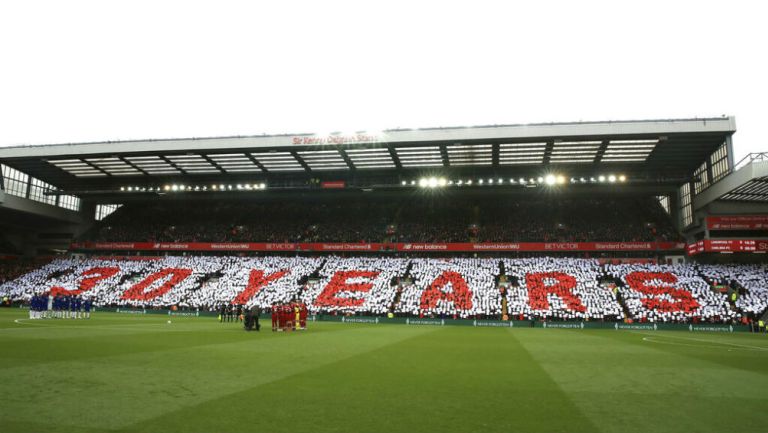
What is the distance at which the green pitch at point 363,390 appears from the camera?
6.96 metres

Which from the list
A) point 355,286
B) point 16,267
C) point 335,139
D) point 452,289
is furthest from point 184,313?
point 16,267

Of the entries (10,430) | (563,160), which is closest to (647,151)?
(563,160)

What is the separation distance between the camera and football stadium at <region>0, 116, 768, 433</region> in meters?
8.47

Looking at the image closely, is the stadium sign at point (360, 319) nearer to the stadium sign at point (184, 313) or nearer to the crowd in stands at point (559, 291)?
the crowd in stands at point (559, 291)

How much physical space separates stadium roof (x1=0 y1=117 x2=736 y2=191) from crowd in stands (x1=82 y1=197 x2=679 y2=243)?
262 inches

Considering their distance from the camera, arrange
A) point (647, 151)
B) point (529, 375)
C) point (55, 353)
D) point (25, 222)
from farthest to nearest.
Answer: point (25, 222), point (647, 151), point (55, 353), point (529, 375)

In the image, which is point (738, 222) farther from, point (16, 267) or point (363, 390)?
point (16, 267)

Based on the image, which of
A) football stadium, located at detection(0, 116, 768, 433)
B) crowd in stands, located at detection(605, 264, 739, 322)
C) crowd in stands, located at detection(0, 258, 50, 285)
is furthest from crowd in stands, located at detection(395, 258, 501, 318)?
crowd in stands, located at detection(0, 258, 50, 285)

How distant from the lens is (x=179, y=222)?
6438 cm

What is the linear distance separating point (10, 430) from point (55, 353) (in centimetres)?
896

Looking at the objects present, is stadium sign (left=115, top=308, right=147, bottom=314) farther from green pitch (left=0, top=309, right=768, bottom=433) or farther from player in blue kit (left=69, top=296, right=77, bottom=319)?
green pitch (left=0, top=309, right=768, bottom=433)

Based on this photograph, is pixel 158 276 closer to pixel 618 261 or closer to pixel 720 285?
pixel 618 261

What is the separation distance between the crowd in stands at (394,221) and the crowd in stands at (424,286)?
13.3 feet

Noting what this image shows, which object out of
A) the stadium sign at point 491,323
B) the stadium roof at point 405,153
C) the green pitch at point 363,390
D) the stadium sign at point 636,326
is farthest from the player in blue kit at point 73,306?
the stadium sign at point 636,326
